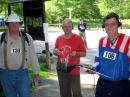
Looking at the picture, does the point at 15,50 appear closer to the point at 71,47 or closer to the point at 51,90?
the point at 71,47

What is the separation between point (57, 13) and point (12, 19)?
2331 inches

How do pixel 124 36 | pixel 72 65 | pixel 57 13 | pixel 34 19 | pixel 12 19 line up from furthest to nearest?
pixel 57 13, pixel 34 19, pixel 72 65, pixel 12 19, pixel 124 36

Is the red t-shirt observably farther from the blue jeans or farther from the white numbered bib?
the white numbered bib

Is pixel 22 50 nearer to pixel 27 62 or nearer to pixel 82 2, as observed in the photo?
pixel 27 62

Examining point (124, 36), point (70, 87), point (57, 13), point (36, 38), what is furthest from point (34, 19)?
point (57, 13)

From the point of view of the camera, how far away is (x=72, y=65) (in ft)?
23.7

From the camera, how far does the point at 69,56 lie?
7.21 metres

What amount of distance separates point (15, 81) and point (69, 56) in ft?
→ 3.90

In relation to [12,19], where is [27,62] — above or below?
below

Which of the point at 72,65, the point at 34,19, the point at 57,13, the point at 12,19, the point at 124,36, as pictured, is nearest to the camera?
the point at 124,36

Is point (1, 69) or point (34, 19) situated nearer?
point (1, 69)

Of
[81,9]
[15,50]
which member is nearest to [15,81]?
[15,50]

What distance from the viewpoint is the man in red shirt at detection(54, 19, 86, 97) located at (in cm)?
719

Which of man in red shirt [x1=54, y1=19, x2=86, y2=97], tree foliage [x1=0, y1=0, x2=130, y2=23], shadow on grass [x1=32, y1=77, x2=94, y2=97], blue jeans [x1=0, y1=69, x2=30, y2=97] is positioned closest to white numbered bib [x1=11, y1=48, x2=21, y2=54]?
blue jeans [x1=0, y1=69, x2=30, y2=97]
